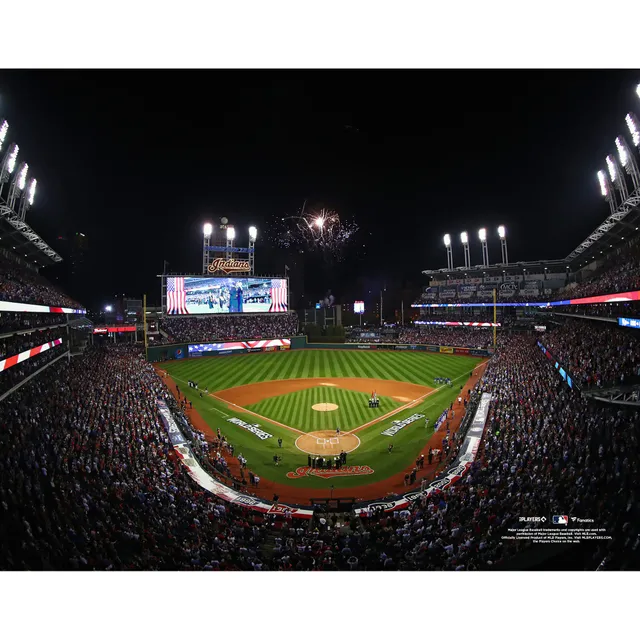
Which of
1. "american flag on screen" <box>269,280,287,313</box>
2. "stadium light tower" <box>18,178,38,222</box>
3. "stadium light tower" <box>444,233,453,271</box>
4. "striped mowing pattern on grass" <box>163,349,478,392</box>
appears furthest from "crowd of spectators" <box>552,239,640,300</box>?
"american flag on screen" <box>269,280,287,313</box>

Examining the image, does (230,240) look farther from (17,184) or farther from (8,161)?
(8,161)

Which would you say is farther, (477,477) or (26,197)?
(26,197)

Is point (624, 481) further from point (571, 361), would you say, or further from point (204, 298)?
point (204, 298)

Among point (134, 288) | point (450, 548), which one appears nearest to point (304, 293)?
point (134, 288)

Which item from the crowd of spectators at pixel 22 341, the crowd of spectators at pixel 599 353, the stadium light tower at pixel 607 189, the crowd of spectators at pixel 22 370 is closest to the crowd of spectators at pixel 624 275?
the crowd of spectators at pixel 599 353

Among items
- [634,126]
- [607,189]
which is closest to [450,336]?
[607,189]

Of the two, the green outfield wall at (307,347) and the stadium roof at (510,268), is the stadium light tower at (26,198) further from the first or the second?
the stadium roof at (510,268)

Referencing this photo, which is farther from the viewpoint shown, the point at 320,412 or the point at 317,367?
the point at 317,367
